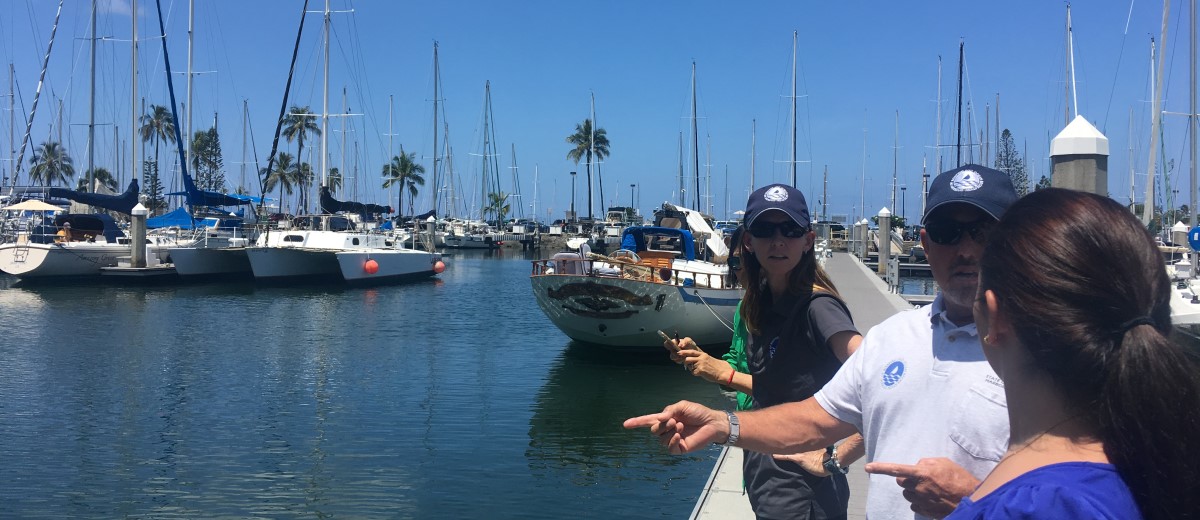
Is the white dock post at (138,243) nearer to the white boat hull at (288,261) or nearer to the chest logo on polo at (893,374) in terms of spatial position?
the white boat hull at (288,261)

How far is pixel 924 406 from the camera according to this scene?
6.50 ft

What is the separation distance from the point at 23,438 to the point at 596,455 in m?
7.55

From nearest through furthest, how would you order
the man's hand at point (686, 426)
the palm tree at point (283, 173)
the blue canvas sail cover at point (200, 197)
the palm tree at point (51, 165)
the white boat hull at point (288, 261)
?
the man's hand at point (686, 426) < the white boat hull at point (288, 261) < the blue canvas sail cover at point (200, 197) < the palm tree at point (51, 165) < the palm tree at point (283, 173)

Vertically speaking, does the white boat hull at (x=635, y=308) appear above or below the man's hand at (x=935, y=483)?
below

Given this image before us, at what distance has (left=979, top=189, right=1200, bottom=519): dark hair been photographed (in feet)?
3.81

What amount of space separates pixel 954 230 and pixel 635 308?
13748mm

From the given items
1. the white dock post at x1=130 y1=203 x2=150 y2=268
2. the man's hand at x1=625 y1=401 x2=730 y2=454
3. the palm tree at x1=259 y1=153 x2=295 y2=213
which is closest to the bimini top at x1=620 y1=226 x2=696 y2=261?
the man's hand at x1=625 y1=401 x2=730 y2=454

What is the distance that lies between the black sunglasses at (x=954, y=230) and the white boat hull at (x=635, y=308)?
13120 mm

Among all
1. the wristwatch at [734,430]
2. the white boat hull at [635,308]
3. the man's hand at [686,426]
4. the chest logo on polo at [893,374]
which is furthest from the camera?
the white boat hull at [635,308]

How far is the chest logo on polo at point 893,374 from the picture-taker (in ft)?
6.75

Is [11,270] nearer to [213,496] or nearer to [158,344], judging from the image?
[158,344]

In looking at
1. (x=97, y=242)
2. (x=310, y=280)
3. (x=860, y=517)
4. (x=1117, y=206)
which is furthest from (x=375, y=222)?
(x=1117, y=206)

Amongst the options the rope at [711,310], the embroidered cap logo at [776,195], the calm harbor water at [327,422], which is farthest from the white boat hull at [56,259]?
the embroidered cap logo at [776,195]

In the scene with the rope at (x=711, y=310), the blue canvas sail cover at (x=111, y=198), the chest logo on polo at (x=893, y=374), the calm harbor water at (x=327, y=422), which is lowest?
the calm harbor water at (x=327, y=422)
